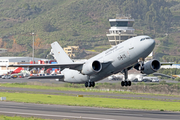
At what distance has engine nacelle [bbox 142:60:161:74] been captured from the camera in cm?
5647

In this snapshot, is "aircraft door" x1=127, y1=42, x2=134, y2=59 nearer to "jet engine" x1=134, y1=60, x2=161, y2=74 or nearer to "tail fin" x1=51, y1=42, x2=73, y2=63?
"jet engine" x1=134, y1=60, x2=161, y2=74

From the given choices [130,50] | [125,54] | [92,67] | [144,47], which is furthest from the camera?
[92,67]

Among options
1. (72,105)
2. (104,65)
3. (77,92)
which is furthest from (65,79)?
(77,92)

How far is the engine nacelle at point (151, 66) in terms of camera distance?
5647 centimetres

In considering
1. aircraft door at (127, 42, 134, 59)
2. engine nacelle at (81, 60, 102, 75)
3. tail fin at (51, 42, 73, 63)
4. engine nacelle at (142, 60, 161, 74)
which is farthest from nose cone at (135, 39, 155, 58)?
tail fin at (51, 42, 73, 63)

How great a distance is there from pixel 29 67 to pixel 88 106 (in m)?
20.6

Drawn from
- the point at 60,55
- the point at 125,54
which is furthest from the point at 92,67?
the point at 60,55

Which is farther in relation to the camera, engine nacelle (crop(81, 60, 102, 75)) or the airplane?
engine nacelle (crop(81, 60, 102, 75))

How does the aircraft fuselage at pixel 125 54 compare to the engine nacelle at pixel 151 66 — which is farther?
the engine nacelle at pixel 151 66

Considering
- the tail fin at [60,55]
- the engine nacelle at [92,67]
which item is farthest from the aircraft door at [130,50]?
the tail fin at [60,55]

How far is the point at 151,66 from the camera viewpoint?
56344mm

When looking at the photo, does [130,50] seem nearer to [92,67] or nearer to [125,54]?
[125,54]

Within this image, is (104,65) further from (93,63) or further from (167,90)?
(167,90)

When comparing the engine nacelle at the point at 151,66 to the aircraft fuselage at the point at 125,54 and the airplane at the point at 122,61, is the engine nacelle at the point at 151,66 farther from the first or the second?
the aircraft fuselage at the point at 125,54
